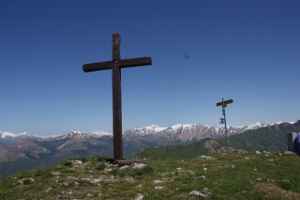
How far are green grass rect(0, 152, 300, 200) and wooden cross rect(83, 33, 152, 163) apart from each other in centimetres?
199

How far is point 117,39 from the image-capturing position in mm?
20906

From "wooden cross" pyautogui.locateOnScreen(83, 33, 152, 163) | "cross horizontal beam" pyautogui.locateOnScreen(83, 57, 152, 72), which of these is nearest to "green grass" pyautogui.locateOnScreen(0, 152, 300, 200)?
"wooden cross" pyautogui.locateOnScreen(83, 33, 152, 163)

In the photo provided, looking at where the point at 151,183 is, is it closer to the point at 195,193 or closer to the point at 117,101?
the point at 195,193

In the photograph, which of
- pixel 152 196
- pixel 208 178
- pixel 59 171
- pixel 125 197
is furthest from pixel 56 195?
pixel 208 178

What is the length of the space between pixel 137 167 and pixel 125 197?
5599mm

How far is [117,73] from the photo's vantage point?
20656mm

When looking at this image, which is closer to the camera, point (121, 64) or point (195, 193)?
point (195, 193)

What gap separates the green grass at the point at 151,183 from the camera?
1191cm

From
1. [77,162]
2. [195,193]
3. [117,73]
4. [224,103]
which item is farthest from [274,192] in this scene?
[224,103]

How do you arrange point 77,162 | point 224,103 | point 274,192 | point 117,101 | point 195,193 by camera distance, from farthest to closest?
point 224,103 < point 117,101 < point 77,162 < point 274,192 < point 195,193

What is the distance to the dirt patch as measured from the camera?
11.8 m

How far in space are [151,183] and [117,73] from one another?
30.0 ft

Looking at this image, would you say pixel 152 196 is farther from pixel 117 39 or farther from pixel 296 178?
pixel 117 39

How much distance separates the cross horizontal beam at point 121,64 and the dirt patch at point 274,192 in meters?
10.7
